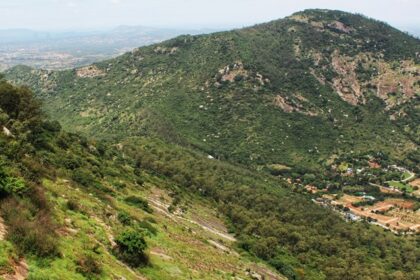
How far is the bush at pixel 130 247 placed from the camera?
31.5m

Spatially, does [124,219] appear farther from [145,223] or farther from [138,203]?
[138,203]

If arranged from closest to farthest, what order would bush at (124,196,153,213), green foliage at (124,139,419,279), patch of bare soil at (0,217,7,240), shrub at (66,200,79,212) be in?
patch of bare soil at (0,217,7,240) → shrub at (66,200,79,212) → bush at (124,196,153,213) → green foliage at (124,139,419,279)

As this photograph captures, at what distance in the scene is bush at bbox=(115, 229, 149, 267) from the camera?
3147cm

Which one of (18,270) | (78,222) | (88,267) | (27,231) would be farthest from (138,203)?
(18,270)

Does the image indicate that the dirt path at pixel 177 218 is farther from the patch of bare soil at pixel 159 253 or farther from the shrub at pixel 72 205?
the shrub at pixel 72 205

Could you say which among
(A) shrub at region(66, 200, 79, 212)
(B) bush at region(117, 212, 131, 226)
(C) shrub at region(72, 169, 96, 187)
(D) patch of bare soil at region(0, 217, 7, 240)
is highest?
(D) patch of bare soil at region(0, 217, 7, 240)

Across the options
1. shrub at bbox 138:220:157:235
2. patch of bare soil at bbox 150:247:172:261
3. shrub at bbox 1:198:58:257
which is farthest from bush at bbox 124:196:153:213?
shrub at bbox 1:198:58:257

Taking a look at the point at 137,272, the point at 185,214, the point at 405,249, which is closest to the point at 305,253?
the point at 185,214

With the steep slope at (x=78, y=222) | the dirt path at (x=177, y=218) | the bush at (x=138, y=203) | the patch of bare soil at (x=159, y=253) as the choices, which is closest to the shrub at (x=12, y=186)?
the steep slope at (x=78, y=222)

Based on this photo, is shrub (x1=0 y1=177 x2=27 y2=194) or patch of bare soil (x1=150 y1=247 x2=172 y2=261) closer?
shrub (x1=0 y1=177 x2=27 y2=194)

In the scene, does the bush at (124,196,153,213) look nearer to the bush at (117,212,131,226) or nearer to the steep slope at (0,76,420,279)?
the steep slope at (0,76,420,279)

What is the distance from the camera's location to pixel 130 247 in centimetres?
3147

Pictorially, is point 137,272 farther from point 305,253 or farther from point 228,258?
Result: point 305,253

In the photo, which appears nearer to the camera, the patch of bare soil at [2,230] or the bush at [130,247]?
the patch of bare soil at [2,230]
